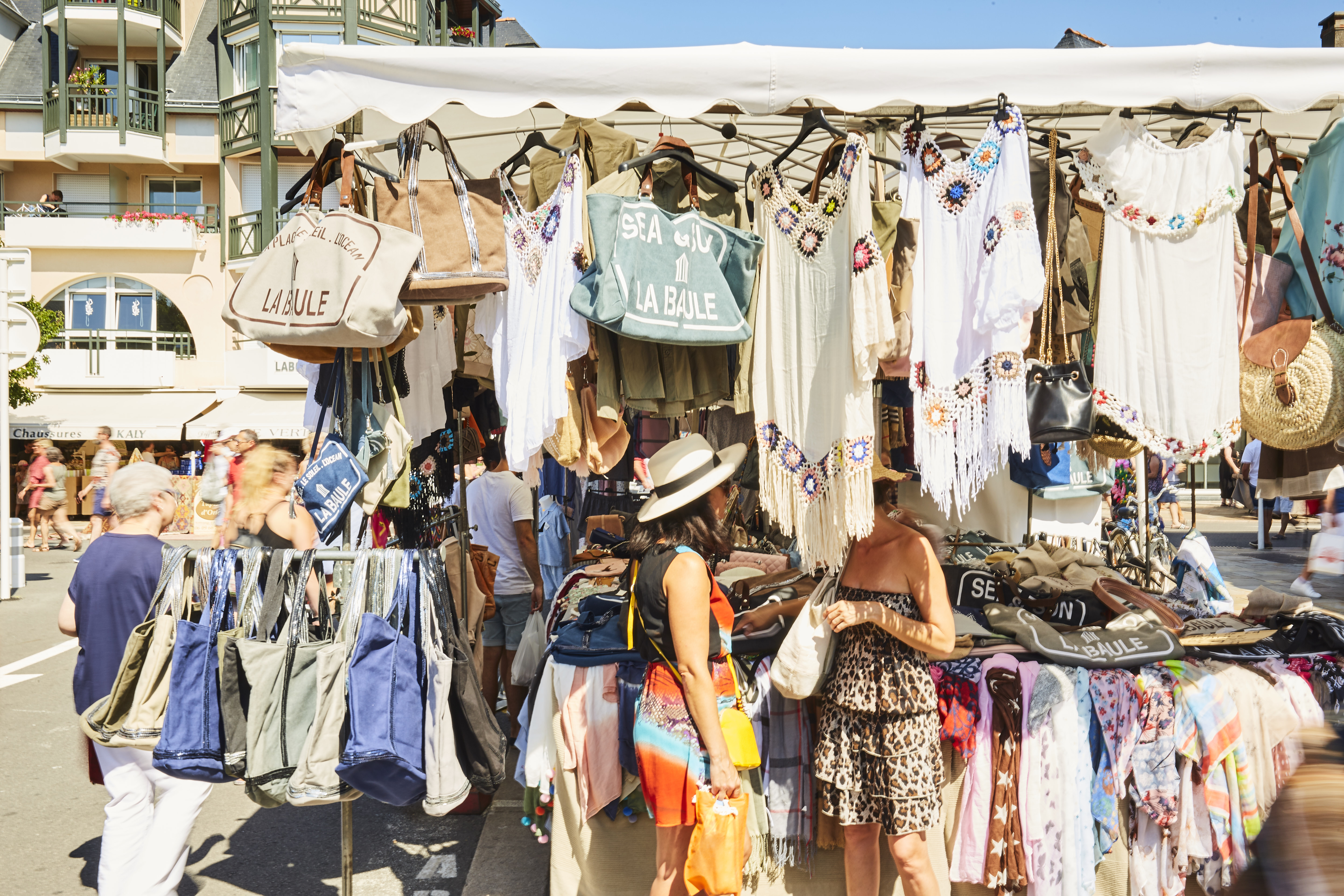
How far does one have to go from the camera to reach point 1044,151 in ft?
13.9

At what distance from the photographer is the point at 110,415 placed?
22.9 m

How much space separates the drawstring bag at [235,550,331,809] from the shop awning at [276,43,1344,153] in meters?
1.74

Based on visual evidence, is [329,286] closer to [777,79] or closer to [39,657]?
[777,79]

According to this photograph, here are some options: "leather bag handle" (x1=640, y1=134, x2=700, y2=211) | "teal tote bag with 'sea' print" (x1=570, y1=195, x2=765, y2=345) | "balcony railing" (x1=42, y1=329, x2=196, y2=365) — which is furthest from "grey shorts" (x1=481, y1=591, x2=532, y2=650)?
"balcony railing" (x1=42, y1=329, x2=196, y2=365)

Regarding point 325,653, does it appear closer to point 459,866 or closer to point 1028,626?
point 459,866

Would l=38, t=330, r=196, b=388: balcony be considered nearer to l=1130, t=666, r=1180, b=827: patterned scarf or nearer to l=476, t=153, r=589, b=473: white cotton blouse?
l=476, t=153, r=589, b=473: white cotton blouse

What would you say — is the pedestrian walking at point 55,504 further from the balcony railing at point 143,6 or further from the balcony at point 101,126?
the balcony railing at point 143,6

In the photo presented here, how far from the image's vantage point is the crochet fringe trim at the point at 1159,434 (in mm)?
3262

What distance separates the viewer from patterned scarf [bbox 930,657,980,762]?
3537mm

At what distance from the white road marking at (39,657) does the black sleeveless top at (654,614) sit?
6744mm

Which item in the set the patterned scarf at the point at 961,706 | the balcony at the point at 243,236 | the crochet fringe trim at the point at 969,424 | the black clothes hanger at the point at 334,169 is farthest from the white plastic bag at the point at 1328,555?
the balcony at the point at 243,236

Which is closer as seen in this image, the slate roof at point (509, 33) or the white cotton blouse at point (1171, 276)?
the white cotton blouse at point (1171, 276)

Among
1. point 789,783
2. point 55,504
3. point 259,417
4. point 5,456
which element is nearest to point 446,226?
point 789,783

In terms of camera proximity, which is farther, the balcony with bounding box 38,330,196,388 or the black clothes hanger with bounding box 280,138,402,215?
the balcony with bounding box 38,330,196,388
